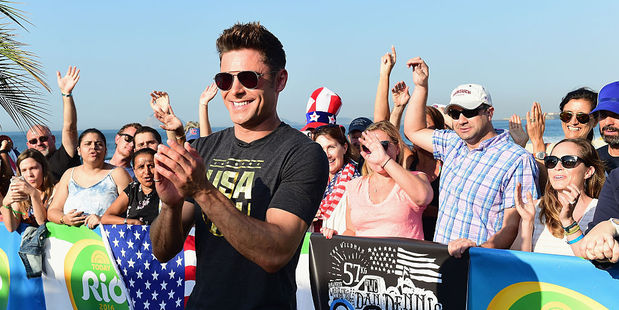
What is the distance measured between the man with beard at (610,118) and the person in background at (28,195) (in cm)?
514

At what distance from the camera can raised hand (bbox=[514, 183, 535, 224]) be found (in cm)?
384

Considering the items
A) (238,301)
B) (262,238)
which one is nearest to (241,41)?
(262,238)

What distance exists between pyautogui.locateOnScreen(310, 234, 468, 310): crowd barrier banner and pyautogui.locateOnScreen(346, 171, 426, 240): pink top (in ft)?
0.74

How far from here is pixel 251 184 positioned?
2.20 meters

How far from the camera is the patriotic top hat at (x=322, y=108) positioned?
691 centimetres

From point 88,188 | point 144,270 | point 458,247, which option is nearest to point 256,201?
point 458,247

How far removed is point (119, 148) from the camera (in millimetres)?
6941

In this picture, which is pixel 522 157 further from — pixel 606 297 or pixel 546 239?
pixel 606 297

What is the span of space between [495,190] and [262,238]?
2.62 meters

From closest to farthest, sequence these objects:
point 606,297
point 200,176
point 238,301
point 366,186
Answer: point 200,176 < point 238,301 < point 606,297 < point 366,186

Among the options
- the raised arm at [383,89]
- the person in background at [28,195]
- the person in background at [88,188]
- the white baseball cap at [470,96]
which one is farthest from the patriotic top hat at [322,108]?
the person in background at [28,195]

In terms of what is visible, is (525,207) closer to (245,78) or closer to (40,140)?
(245,78)

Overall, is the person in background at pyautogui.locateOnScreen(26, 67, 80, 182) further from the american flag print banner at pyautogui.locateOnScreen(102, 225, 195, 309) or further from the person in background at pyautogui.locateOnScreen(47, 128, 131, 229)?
the american flag print banner at pyautogui.locateOnScreen(102, 225, 195, 309)

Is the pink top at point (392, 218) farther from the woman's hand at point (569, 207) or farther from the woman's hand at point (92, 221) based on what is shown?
the woman's hand at point (92, 221)
